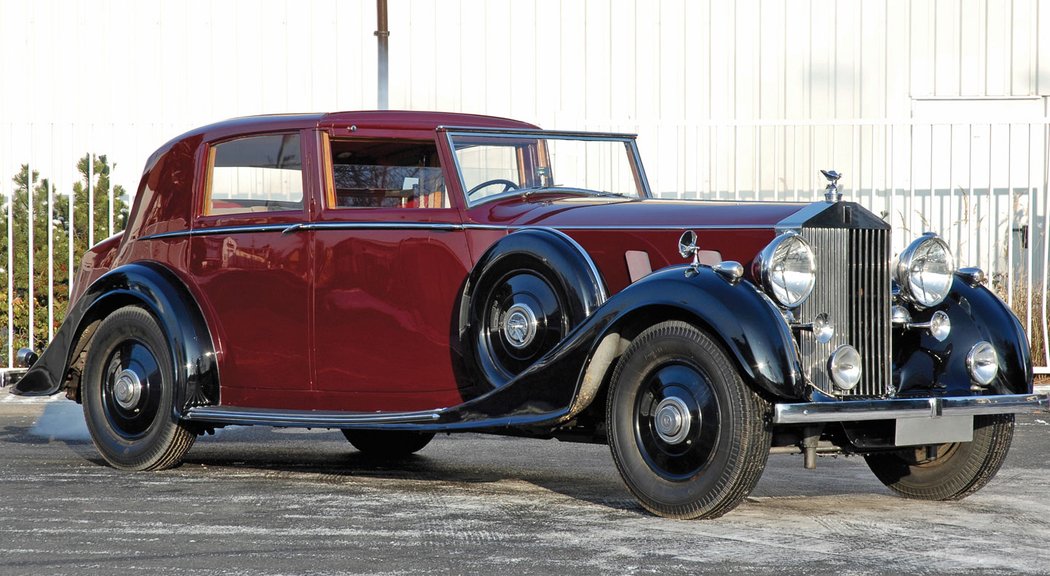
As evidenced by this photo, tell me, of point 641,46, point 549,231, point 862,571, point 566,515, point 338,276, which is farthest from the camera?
point 641,46

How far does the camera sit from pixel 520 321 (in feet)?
19.9

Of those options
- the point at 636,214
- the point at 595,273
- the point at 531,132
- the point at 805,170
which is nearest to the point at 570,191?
the point at 531,132

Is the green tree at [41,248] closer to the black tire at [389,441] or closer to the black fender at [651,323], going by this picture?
the black tire at [389,441]

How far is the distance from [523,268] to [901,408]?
5.42 feet

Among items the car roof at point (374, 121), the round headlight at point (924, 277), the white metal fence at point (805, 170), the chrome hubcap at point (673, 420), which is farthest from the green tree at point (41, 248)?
the round headlight at point (924, 277)

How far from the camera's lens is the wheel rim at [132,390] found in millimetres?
7008

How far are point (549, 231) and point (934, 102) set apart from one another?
1173 centimetres

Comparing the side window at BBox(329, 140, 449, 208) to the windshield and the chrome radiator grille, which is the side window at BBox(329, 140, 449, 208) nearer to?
the windshield

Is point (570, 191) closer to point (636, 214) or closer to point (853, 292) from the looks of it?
point (636, 214)

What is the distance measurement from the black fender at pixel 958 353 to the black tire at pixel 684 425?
93 centimetres

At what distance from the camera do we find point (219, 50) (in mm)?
16781

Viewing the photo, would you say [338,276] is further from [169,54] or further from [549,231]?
[169,54]

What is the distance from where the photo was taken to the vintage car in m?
5.31

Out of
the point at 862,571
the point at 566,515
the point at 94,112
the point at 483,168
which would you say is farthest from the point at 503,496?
the point at 94,112
